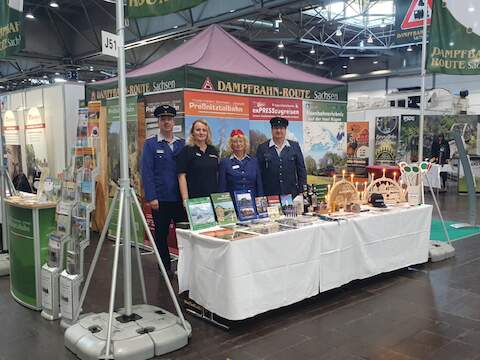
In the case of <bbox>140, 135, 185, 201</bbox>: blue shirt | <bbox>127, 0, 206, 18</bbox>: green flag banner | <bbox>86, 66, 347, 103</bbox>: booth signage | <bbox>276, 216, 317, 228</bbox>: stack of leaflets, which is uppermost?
<bbox>127, 0, 206, 18</bbox>: green flag banner

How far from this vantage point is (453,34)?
4.72m

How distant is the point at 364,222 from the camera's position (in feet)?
12.3

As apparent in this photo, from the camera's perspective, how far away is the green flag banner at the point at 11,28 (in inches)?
173

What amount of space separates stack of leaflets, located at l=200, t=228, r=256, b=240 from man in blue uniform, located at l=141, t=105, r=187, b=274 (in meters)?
0.98

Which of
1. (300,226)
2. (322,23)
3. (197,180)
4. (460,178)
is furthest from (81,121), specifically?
(460,178)

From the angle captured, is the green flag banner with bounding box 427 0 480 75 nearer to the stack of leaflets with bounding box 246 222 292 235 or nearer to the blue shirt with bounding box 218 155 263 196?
the blue shirt with bounding box 218 155 263 196

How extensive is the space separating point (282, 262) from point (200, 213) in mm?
688

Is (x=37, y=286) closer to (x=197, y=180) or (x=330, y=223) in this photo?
(x=197, y=180)

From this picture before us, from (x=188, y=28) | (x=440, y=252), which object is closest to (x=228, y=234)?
(x=440, y=252)

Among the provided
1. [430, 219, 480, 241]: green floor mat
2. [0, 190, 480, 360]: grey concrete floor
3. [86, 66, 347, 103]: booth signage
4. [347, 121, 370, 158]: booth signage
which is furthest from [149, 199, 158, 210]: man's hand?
[347, 121, 370, 158]: booth signage

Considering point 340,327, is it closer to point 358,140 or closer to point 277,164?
point 277,164

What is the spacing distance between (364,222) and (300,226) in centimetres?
72

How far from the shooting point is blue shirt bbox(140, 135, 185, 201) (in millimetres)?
4008

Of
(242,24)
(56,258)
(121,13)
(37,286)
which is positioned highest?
(242,24)
